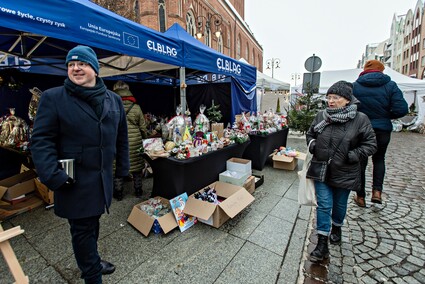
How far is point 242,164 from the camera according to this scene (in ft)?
11.4

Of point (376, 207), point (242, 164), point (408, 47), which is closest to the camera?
point (376, 207)

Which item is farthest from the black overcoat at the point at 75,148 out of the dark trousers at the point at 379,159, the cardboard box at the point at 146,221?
the dark trousers at the point at 379,159

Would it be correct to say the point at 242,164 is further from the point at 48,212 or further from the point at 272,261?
the point at 48,212

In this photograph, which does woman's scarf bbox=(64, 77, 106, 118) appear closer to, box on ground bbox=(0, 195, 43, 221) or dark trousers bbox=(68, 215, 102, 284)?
dark trousers bbox=(68, 215, 102, 284)

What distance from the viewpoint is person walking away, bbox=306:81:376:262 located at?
6.38ft

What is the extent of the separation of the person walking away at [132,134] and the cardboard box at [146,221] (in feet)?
2.58

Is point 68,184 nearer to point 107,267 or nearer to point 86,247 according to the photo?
point 86,247

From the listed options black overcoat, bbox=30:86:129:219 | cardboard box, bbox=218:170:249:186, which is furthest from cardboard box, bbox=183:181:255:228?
black overcoat, bbox=30:86:129:219

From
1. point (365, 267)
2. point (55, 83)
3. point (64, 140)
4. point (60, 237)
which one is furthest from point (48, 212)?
point (365, 267)

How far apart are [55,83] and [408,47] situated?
41.5m

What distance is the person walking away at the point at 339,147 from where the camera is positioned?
1.95m

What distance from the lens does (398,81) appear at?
11.0 m

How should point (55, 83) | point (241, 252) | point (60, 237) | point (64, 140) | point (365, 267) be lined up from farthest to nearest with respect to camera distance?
point (55, 83) < point (60, 237) < point (241, 252) < point (365, 267) < point (64, 140)

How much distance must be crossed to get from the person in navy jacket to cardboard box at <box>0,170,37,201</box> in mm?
2227
